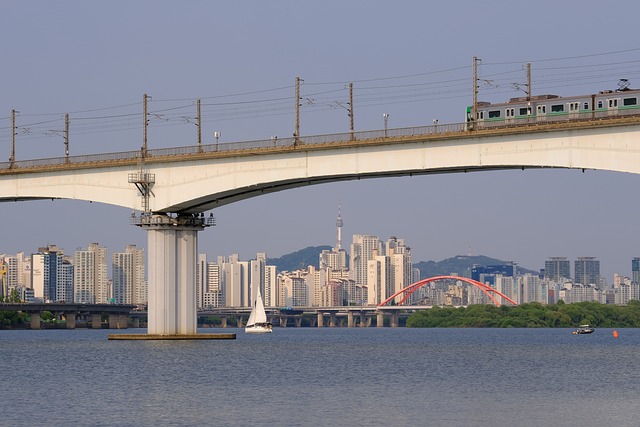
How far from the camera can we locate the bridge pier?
299 ft

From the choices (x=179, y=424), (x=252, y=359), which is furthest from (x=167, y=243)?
(x=179, y=424)

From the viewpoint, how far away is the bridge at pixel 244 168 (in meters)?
73.6

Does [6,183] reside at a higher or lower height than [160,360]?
higher

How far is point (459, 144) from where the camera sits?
78.9 meters

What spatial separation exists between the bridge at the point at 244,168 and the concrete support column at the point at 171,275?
7 cm

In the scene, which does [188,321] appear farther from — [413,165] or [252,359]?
[413,165]

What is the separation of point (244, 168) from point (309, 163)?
194 inches

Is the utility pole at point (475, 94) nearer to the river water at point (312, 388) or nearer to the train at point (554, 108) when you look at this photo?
the train at point (554, 108)

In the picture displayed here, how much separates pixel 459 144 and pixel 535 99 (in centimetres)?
558

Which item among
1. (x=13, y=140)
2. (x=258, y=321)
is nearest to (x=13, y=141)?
(x=13, y=140)

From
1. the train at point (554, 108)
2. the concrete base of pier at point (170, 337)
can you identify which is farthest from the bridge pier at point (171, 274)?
the train at point (554, 108)

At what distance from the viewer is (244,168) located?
88000 mm

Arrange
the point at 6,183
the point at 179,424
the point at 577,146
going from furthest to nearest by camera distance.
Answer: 1. the point at 6,183
2. the point at 577,146
3. the point at 179,424

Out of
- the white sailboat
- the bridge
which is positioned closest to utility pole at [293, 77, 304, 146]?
the bridge
